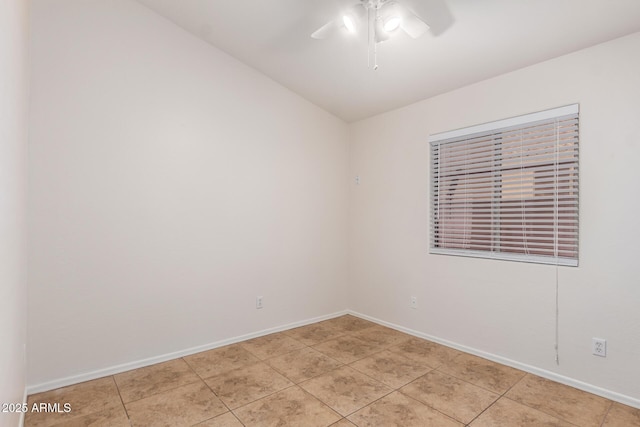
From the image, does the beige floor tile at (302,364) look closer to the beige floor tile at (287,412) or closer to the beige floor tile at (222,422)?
the beige floor tile at (287,412)

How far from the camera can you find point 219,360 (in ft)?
9.55

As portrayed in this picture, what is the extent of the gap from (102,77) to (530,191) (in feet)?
12.0

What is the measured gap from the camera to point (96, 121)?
2.57 metres

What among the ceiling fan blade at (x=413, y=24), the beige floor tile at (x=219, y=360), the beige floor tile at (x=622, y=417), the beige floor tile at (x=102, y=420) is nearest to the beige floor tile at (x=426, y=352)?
the beige floor tile at (x=622, y=417)

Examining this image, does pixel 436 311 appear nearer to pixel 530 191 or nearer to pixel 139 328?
pixel 530 191

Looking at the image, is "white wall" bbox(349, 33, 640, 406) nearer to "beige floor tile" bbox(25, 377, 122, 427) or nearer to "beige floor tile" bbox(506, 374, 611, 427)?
"beige floor tile" bbox(506, 374, 611, 427)

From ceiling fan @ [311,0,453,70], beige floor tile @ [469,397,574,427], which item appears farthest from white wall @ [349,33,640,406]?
ceiling fan @ [311,0,453,70]

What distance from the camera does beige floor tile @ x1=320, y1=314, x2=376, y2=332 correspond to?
3.80 meters

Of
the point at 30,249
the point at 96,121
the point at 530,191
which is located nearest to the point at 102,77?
the point at 96,121

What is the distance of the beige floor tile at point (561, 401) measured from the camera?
2094 millimetres

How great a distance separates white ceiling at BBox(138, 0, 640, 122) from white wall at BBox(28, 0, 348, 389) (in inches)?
13.7

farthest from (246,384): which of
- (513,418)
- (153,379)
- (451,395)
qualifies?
(513,418)

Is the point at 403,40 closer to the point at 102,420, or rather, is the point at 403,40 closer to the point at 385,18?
the point at 385,18

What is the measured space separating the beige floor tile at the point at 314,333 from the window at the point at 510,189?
146 centimetres
